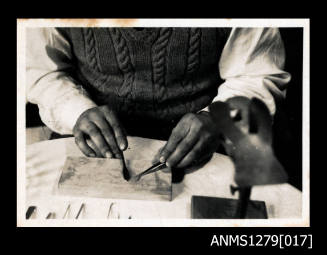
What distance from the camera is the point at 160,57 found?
2.88 ft

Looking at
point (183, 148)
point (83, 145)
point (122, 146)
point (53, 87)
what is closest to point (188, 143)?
point (183, 148)

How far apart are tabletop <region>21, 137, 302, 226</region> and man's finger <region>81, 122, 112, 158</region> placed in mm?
57

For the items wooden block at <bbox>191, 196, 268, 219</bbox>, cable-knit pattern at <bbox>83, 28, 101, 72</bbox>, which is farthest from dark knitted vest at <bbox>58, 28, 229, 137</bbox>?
wooden block at <bbox>191, 196, 268, 219</bbox>

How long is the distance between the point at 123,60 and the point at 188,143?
0.90ft

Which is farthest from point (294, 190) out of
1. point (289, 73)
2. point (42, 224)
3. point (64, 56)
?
point (64, 56)

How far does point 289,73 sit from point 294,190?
0.30 metres

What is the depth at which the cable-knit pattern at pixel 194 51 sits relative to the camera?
0.85 m

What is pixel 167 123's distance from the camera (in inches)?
38.3

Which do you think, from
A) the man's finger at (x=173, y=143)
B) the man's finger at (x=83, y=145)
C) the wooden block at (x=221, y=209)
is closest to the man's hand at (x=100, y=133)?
the man's finger at (x=83, y=145)

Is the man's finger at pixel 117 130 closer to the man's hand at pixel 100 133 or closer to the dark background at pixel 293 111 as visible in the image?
the man's hand at pixel 100 133

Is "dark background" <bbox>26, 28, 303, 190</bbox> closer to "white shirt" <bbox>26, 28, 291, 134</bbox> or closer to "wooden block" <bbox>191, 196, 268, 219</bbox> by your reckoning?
"white shirt" <bbox>26, 28, 291, 134</bbox>

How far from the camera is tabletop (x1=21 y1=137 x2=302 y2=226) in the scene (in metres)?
0.78

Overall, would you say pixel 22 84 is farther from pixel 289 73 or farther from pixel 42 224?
pixel 289 73

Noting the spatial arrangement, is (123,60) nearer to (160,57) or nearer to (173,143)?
(160,57)
